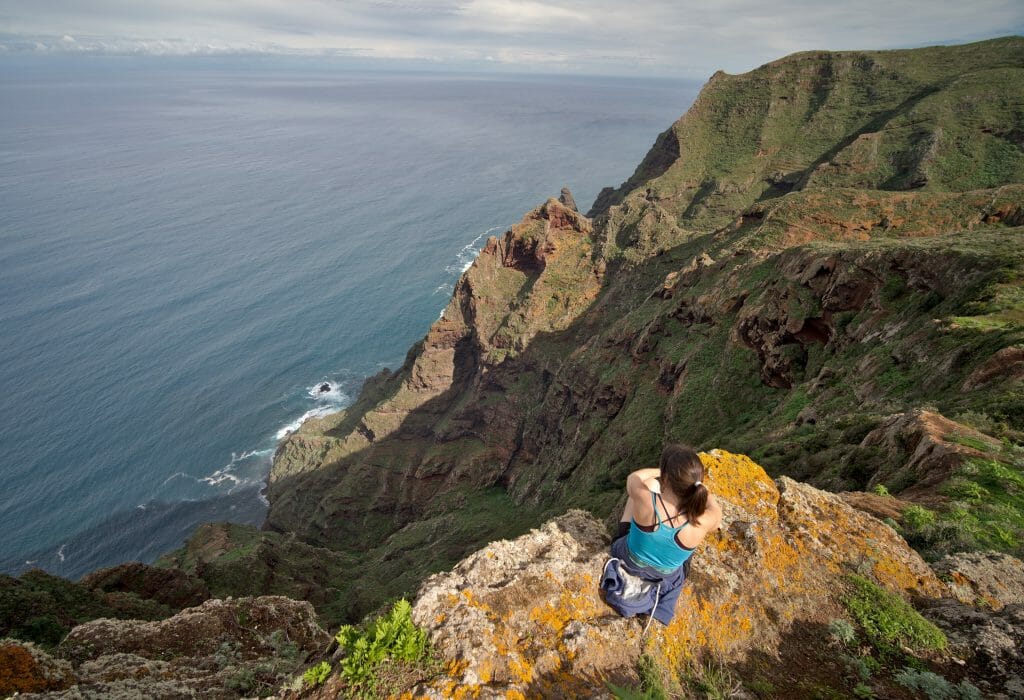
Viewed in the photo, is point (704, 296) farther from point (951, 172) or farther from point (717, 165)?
point (717, 165)

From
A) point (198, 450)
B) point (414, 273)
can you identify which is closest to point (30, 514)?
point (198, 450)

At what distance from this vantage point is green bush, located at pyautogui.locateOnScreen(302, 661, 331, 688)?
6.02 m

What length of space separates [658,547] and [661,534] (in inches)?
8.4

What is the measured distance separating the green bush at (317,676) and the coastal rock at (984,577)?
9480mm

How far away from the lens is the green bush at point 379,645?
5.89 meters

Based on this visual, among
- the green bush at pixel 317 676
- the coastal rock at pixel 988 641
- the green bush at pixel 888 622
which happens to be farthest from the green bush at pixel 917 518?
the green bush at pixel 317 676

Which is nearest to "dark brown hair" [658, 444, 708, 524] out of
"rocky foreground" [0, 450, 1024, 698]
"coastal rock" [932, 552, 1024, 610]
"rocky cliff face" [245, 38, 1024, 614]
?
"rocky foreground" [0, 450, 1024, 698]

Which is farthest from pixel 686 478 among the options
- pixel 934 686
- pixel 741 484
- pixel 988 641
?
pixel 988 641

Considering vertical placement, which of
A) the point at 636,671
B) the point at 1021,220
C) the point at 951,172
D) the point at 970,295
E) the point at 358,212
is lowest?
the point at 358,212

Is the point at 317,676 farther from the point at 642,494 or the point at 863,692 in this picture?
the point at 863,692

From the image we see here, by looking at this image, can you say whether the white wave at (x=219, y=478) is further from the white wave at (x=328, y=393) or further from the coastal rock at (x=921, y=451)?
the coastal rock at (x=921, y=451)

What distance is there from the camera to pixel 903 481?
12.7 m

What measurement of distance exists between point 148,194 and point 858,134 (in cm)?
21392

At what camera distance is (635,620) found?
707 cm
